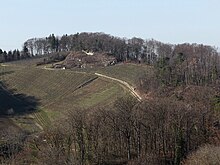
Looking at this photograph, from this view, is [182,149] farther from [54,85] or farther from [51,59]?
[51,59]

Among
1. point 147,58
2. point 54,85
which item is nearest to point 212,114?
point 54,85

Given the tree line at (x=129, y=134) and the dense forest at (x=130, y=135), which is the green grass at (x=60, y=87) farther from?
the tree line at (x=129, y=134)

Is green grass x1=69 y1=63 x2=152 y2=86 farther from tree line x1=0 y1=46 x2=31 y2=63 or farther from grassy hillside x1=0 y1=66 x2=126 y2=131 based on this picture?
tree line x1=0 y1=46 x2=31 y2=63

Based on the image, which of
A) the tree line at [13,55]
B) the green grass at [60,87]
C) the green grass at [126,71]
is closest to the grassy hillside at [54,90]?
the green grass at [60,87]

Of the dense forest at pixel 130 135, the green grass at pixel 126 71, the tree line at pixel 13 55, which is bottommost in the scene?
the dense forest at pixel 130 135


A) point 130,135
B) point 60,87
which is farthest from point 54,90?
point 130,135

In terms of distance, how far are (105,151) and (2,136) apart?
18.4 meters

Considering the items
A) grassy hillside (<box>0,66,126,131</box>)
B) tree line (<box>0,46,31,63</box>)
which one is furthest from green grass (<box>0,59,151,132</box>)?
tree line (<box>0,46,31,63</box>)

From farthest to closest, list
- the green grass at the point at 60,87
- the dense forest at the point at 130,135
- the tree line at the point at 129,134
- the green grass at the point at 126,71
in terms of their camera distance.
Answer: the green grass at the point at 126,71, the green grass at the point at 60,87, the tree line at the point at 129,134, the dense forest at the point at 130,135

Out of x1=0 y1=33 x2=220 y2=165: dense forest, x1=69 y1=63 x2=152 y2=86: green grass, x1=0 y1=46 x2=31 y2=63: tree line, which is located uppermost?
x1=0 y1=46 x2=31 y2=63: tree line

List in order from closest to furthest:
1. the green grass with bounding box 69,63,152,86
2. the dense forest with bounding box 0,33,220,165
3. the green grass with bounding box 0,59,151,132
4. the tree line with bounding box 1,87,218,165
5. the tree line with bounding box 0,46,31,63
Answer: the dense forest with bounding box 0,33,220,165
the tree line with bounding box 1,87,218,165
the green grass with bounding box 0,59,151,132
the green grass with bounding box 69,63,152,86
the tree line with bounding box 0,46,31,63

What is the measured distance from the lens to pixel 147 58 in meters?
127

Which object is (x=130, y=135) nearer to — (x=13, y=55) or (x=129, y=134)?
(x=129, y=134)

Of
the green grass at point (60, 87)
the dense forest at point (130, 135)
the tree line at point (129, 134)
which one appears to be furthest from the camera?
the green grass at point (60, 87)
